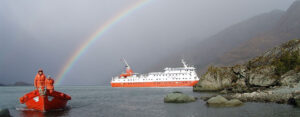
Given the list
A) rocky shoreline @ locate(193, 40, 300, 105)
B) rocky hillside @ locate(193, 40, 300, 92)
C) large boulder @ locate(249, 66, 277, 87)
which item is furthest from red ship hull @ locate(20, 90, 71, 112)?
large boulder @ locate(249, 66, 277, 87)

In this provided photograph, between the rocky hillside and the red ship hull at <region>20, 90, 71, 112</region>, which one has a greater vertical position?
the rocky hillside

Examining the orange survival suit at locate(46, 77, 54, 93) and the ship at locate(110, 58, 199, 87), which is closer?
the orange survival suit at locate(46, 77, 54, 93)

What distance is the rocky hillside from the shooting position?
135ft

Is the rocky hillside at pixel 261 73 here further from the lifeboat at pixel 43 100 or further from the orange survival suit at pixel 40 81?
the orange survival suit at pixel 40 81

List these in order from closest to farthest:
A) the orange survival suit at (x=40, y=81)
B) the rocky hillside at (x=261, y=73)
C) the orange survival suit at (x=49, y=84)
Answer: the orange survival suit at (x=40, y=81)
the orange survival suit at (x=49, y=84)
the rocky hillside at (x=261, y=73)

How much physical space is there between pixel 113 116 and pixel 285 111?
53.1ft

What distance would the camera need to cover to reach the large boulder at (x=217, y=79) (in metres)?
55.4

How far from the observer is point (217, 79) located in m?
57.3

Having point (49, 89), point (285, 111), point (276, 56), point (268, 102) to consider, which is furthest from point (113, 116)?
point (276, 56)

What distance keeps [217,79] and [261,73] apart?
13.6m

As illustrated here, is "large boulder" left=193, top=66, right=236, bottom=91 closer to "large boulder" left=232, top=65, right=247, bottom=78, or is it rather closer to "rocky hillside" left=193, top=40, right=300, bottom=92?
"rocky hillside" left=193, top=40, right=300, bottom=92

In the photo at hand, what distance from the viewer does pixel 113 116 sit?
77.3 ft

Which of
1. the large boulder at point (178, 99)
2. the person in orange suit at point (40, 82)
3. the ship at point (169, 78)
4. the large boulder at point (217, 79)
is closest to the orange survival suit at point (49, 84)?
the person in orange suit at point (40, 82)

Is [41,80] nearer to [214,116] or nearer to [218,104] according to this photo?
[214,116]
